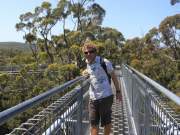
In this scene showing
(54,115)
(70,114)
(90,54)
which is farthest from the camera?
(90,54)

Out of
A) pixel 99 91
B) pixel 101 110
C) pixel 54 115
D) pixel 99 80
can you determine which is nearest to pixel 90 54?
pixel 99 80

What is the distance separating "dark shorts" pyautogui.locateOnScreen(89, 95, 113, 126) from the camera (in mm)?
5559

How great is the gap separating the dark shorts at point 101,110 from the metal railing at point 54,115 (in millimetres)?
180

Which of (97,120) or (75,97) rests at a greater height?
(75,97)

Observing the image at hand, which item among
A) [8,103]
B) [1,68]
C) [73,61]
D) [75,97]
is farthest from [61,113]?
[1,68]

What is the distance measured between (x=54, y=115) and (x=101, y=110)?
77.8 inches

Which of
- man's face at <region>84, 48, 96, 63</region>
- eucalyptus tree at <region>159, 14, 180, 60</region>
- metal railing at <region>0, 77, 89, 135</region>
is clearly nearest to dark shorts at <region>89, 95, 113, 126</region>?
metal railing at <region>0, 77, 89, 135</region>

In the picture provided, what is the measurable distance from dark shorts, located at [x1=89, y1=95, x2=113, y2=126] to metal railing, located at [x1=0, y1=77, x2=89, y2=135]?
0.59ft

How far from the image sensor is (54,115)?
12.1 feet

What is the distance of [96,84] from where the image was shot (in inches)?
218

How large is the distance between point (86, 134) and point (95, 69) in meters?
1.48

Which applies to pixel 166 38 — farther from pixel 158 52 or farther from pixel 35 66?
pixel 35 66

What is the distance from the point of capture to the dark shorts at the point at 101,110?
5.56 meters

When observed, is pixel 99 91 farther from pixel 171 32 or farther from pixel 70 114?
pixel 171 32
